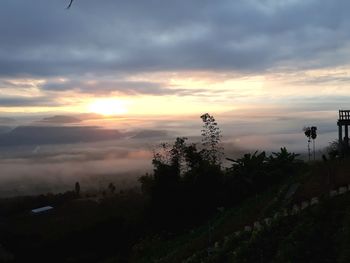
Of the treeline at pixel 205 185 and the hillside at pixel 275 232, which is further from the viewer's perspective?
the treeline at pixel 205 185

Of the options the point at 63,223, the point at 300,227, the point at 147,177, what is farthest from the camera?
the point at 63,223

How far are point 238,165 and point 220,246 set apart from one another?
72.1ft

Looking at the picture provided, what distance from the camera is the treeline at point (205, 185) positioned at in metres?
42.5

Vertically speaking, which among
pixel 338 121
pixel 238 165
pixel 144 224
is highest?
pixel 338 121

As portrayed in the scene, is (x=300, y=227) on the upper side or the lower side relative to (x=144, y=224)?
upper

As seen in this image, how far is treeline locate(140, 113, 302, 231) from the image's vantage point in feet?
140

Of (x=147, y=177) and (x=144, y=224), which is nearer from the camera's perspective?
(x=144, y=224)

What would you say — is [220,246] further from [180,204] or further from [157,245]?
[180,204]

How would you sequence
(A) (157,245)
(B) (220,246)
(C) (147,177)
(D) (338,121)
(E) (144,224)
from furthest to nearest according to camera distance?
(C) (147,177), (E) (144,224), (D) (338,121), (A) (157,245), (B) (220,246)

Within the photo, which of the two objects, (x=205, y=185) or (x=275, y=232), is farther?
(x=205, y=185)

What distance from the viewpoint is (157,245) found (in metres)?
37.3

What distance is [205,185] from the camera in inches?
1820

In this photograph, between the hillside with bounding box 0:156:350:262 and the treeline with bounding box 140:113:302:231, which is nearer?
the hillside with bounding box 0:156:350:262

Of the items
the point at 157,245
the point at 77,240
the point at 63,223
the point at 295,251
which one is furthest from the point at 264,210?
the point at 63,223
